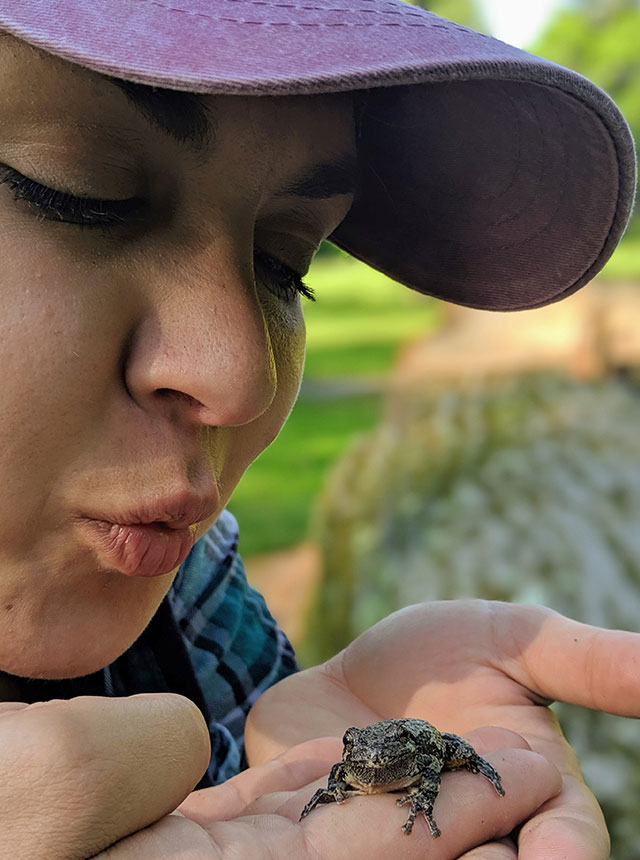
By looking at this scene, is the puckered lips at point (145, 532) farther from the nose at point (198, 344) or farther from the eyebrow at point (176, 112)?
the eyebrow at point (176, 112)

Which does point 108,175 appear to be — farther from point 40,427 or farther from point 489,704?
point 489,704

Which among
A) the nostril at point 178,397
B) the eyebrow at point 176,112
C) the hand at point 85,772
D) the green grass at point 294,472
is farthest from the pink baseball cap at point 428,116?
the green grass at point 294,472

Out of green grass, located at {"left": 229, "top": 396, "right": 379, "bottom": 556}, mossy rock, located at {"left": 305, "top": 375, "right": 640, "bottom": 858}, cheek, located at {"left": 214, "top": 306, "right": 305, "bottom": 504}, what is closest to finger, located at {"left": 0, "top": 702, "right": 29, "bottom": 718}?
cheek, located at {"left": 214, "top": 306, "right": 305, "bottom": 504}

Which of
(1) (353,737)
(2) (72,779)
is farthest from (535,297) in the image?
(2) (72,779)

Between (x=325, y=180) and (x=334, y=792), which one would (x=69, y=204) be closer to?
(x=325, y=180)

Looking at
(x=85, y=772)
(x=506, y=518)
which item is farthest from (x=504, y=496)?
(x=85, y=772)
